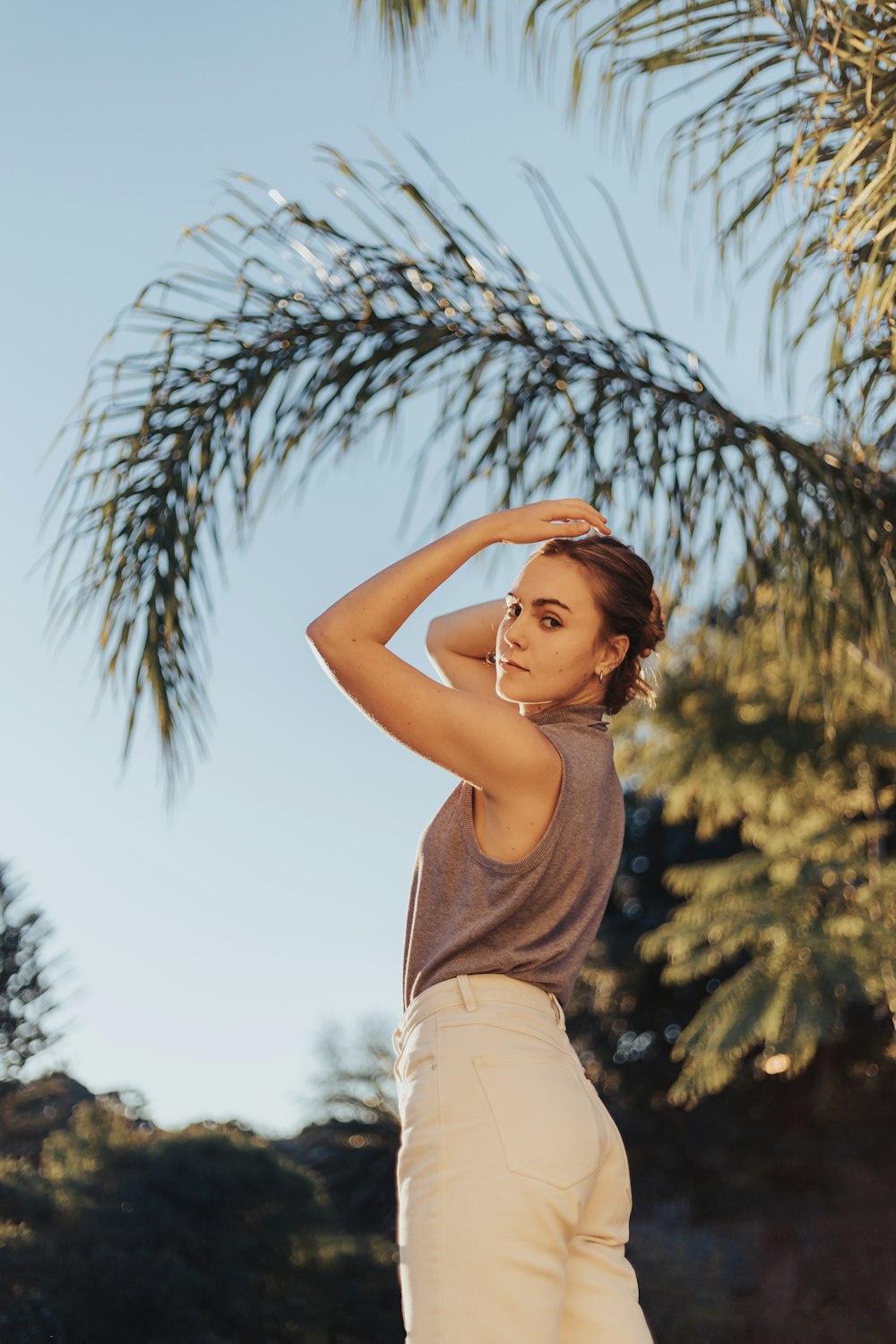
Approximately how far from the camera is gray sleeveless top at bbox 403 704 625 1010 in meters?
1.72

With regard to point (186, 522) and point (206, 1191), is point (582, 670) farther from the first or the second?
point (206, 1191)

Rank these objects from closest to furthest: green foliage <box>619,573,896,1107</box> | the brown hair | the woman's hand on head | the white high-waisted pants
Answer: the white high-waisted pants
the woman's hand on head
the brown hair
green foliage <box>619,573,896,1107</box>

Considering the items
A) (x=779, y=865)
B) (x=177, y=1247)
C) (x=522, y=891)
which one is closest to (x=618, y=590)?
(x=522, y=891)

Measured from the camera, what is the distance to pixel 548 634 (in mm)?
1855

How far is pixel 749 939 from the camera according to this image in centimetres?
849

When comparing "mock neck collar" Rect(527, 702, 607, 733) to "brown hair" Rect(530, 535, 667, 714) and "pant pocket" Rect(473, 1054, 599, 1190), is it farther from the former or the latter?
"pant pocket" Rect(473, 1054, 599, 1190)

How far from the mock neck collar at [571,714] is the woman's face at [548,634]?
16 mm

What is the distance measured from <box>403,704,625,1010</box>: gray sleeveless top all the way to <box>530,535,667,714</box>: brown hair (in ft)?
0.52

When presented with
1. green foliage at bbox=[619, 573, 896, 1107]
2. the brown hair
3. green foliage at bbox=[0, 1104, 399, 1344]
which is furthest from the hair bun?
green foliage at bbox=[619, 573, 896, 1107]

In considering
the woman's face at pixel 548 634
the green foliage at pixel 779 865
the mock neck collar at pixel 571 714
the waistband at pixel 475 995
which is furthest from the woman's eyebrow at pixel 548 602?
the green foliage at pixel 779 865

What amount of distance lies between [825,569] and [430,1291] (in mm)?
2522

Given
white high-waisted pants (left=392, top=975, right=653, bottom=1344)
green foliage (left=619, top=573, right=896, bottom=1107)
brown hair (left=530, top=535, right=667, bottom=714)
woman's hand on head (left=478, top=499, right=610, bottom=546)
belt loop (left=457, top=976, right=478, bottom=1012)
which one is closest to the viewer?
white high-waisted pants (left=392, top=975, right=653, bottom=1344)

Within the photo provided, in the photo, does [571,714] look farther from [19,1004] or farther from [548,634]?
[19,1004]

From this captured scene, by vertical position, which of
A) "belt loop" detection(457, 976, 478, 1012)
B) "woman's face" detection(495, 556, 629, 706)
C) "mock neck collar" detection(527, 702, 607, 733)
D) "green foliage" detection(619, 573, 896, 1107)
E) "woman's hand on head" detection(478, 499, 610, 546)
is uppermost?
"green foliage" detection(619, 573, 896, 1107)
